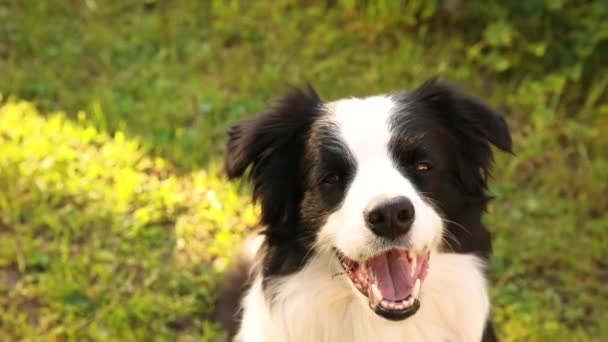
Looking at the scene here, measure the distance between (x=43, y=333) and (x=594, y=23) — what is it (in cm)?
400

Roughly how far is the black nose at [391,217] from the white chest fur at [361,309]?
0.35 meters

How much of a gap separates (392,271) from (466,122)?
62cm

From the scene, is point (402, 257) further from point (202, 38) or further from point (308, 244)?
point (202, 38)

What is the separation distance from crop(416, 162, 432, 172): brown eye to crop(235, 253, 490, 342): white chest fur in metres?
0.31

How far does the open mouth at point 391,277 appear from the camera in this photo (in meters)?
2.26

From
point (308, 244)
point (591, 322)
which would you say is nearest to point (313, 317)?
point (308, 244)

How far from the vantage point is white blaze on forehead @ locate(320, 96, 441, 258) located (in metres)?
2.18

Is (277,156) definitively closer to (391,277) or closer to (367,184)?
(367,184)

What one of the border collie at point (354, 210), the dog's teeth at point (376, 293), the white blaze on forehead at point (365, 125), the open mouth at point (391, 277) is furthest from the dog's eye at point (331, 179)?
the dog's teeth at point (376, 293)

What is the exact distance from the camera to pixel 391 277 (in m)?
2.32

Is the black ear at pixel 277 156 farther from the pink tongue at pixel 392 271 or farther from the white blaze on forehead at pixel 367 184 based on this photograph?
the pink tongue at pixel 392 271

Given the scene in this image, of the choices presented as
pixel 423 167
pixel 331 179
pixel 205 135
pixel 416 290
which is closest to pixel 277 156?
pixel 331 179

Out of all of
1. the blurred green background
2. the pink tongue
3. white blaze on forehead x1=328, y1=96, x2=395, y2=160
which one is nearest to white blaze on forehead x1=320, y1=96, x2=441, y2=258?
white blaze on forehead x1=328, y1=96, x2=395, y2=160

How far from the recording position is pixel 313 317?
2467 mm
